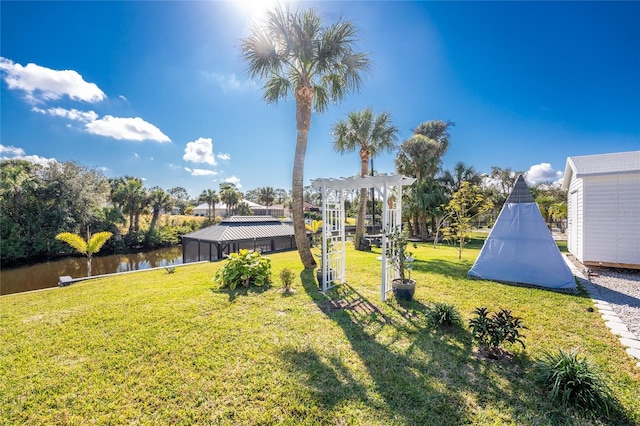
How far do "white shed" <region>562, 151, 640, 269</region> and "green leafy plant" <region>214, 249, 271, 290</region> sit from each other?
422 inches

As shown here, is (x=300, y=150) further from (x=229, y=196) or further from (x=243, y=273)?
(x=229, y=196)

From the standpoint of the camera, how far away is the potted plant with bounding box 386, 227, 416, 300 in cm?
538

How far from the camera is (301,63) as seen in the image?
7551mm

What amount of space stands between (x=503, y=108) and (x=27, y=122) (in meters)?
22.4

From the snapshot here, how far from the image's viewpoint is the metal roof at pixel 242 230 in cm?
1388

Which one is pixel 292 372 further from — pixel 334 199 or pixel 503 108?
pixel 503 108

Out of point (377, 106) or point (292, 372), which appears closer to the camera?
point (292, 372)

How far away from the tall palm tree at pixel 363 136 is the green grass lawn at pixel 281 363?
28.6ft

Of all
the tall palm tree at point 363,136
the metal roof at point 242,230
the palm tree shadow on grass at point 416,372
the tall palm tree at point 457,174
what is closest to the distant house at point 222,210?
the metal roof at point 242,230

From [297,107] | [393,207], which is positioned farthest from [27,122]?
[393,207]

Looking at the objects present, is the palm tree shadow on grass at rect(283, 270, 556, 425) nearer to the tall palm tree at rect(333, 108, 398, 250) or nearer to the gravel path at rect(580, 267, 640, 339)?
the gravel path at rect(580, 267, 640, 339)

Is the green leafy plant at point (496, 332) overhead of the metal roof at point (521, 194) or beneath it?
beneath

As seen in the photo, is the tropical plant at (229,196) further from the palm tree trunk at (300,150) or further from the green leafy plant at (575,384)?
the green leafy plant at (575,384)

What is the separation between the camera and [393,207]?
247 inches
